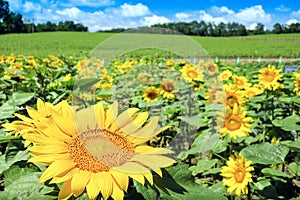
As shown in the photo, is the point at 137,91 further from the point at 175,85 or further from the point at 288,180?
the point at 288,180

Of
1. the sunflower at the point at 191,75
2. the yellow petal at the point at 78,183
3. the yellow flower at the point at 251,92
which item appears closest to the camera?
the yellow petal at the point at 78,183

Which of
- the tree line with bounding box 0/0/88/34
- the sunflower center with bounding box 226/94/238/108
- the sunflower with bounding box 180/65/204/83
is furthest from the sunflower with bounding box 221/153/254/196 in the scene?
the tree line with bounding box 0/0/88/34

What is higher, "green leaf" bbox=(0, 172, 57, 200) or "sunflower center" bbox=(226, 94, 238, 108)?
"green leaf" bbox=(0, 172, 57, 200)

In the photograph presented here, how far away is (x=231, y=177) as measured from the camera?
2170 millimetres

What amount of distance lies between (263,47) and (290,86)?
30.7 m

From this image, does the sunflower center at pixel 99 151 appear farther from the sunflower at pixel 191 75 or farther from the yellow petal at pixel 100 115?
the sunflower at pixel 191 75

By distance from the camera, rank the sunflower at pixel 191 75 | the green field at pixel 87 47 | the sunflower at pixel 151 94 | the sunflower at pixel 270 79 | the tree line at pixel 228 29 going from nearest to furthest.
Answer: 1. the sunflower at pixel 270 79
2. the sunflower at pixel 151 94
3. the sunflower at pixel 191 75
4. the green field at pixel 87 47
5. the tree line at pixel 228 29

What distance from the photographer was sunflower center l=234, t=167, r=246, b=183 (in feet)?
6.90

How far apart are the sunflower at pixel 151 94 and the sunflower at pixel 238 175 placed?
117 cm

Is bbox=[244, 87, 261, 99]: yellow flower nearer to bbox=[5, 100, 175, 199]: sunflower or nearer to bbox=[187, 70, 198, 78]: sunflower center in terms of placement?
bbox=[187, 70, 198, 78]: sunflower center

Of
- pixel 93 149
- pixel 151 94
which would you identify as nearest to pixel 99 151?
pixel 93 149

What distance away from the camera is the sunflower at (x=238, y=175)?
6.90 ft

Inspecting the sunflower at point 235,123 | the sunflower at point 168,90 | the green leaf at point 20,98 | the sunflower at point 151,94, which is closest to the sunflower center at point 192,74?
the sunflower at point 168,90

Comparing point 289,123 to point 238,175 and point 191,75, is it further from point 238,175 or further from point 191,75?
point 191,75
